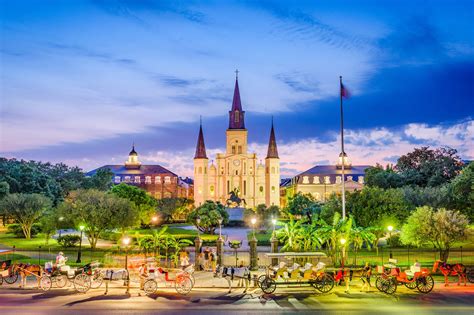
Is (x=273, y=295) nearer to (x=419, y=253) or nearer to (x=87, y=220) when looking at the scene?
(x=419, y=253)

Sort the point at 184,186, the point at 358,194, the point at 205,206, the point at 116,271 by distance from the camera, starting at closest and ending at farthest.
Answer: the point at 116,271
the point at 358,194
the point at 205,206
the point at 184,186

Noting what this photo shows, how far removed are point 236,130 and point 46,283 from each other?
111 m

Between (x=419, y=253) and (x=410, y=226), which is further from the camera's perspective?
(x=419, y=253)

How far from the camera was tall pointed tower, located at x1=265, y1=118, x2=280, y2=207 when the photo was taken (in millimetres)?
123438

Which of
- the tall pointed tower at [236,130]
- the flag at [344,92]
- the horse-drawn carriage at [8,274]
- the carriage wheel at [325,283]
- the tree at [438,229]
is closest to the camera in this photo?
the carriage wheel at [325,283]

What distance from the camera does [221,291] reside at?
65.3 ft

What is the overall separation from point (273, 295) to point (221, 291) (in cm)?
231

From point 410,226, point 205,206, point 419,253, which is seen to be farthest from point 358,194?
point 205,206

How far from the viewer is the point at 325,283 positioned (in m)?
19.2

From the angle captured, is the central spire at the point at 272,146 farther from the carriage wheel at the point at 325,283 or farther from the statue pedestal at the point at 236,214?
the carriage wheel at the point at 325,283

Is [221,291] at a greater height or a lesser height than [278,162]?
lesser

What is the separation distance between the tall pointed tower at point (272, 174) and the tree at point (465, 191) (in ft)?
271

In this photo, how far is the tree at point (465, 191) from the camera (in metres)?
37.5

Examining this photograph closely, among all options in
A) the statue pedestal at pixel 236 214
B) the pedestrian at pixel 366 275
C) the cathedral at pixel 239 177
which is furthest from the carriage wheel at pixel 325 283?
the cathedral at pixel 239 177
